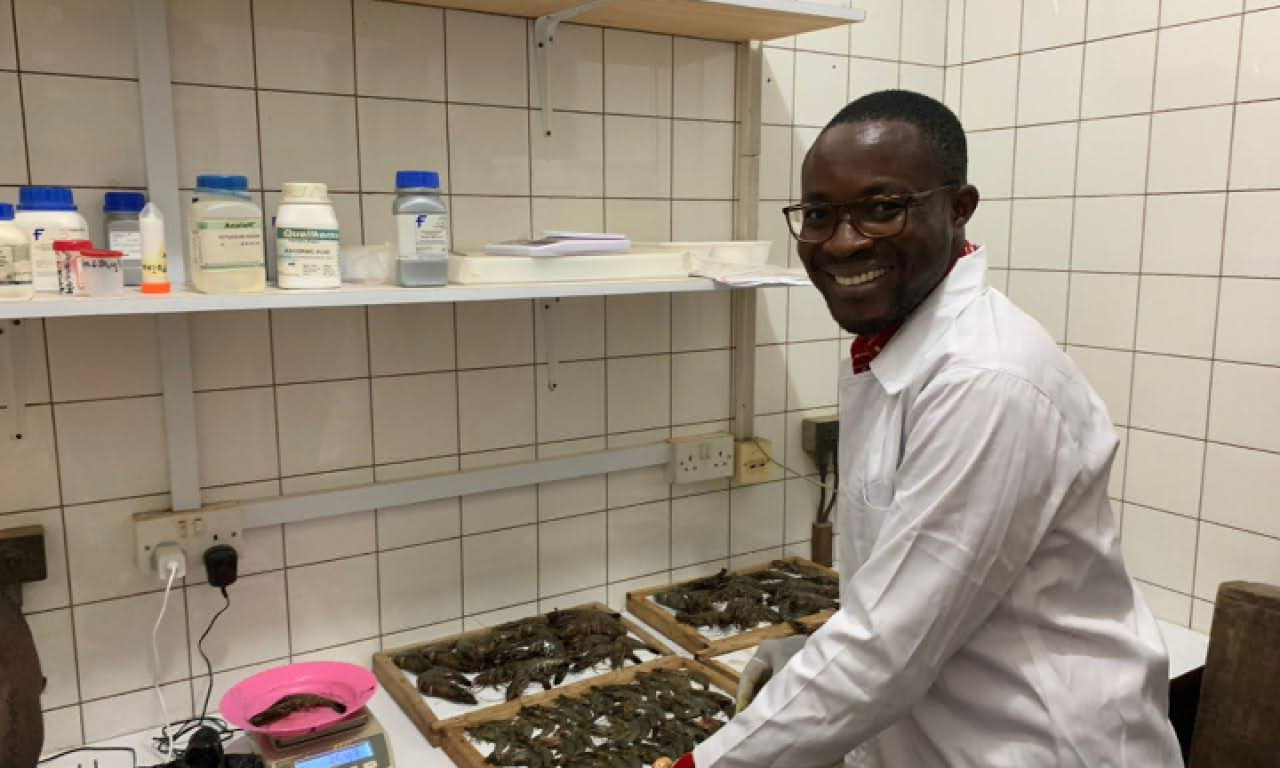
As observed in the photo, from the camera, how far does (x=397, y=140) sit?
178cm

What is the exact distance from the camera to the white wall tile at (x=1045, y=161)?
2207 millimetres

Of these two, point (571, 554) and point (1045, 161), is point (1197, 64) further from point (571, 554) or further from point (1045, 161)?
point (571, 554)

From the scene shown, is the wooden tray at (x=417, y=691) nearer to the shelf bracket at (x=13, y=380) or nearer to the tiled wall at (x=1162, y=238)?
the shelf bracket at (x=13, y=380)

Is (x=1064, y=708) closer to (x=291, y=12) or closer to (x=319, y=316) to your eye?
(x=319, y=316)

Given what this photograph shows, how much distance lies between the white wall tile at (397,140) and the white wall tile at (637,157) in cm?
36

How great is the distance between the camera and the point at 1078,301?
7.28 feet

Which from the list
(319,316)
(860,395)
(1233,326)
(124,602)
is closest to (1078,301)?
(1233,326)

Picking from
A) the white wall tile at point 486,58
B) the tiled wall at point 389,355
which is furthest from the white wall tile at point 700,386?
the white wall tile at point 486,58

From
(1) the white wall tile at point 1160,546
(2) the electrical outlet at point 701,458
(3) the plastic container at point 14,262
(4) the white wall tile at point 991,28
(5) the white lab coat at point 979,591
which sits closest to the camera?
(5) the white lab coat at point 979,591

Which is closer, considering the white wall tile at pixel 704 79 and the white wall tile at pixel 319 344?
the white wall tile at pixel 319 344

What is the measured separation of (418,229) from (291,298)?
25 centimetres

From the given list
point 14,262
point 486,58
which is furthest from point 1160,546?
point 14,262

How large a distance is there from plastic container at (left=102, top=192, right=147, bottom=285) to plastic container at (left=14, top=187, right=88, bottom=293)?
0.06 metres

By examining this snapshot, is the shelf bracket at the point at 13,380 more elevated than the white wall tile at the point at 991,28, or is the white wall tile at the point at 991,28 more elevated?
the white wall tile at the point at 991,28
